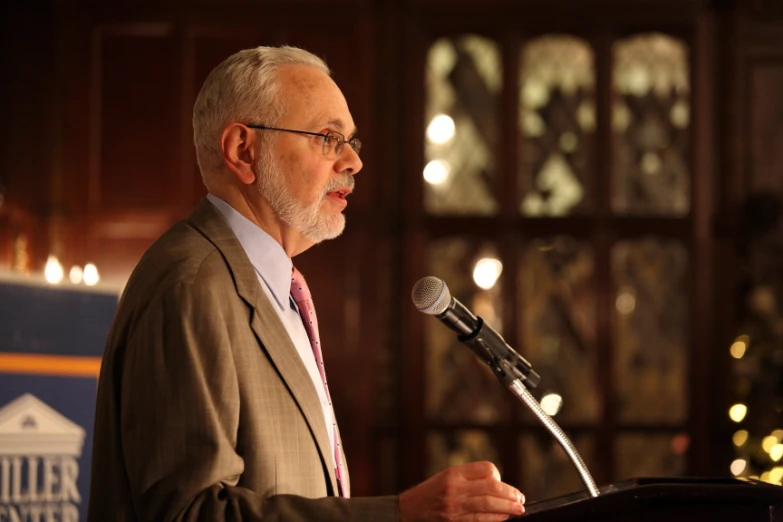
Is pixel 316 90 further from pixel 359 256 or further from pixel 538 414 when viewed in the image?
pixel 359 256

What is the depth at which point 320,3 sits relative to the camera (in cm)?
472

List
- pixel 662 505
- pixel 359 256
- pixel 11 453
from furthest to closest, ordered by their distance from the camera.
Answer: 1. pixel 359 256
2. pixel 11 453
3. pixel 662 505

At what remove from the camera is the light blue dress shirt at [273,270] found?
1.75 m

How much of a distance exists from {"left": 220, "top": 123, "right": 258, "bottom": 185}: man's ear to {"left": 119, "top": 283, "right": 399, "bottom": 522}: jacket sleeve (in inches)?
13.7

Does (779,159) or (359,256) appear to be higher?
(779,159)

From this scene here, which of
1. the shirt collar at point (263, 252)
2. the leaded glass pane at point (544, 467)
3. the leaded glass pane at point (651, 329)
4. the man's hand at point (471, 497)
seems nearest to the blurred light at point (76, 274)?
the leaded glass pane at point (544, 467)

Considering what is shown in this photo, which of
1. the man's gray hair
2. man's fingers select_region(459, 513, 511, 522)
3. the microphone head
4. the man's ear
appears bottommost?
man's fingers select_region(459, 513, 511, 522)

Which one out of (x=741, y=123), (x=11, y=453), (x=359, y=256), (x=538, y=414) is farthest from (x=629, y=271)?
(x=538, y=414)

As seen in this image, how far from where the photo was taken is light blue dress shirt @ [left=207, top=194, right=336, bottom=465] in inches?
68.9

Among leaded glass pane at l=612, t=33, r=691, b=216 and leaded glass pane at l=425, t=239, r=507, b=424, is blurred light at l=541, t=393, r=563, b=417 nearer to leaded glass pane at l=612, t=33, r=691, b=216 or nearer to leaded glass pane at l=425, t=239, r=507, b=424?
leaded glass pane at l=425, t=239, r=507, b=424

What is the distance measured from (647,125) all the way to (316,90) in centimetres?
319

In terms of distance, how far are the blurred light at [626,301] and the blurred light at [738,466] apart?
2.56ft

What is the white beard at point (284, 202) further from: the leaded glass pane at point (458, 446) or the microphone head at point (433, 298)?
the leaded glass pane at point (458, 446)

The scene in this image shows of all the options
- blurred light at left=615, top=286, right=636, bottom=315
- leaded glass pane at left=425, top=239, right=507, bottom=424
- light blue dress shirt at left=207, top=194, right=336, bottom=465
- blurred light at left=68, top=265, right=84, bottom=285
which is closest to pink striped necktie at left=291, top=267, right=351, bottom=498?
light blue dress shirt at left=207, top=194, right=336, bottom=465
